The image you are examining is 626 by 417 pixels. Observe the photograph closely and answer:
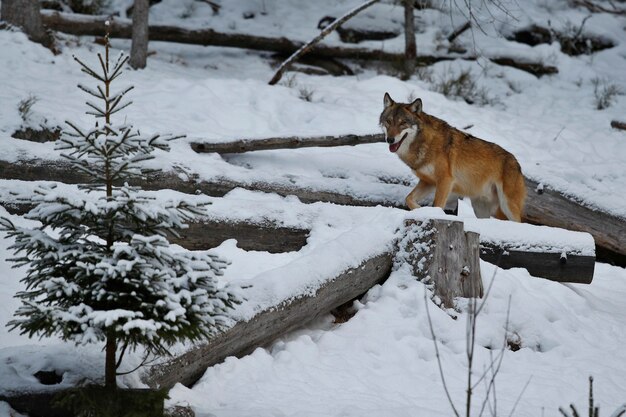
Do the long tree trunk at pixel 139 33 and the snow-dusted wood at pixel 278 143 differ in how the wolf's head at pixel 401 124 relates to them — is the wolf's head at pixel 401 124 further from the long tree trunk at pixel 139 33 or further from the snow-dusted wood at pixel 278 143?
the long tree trunk at pixel 139 33

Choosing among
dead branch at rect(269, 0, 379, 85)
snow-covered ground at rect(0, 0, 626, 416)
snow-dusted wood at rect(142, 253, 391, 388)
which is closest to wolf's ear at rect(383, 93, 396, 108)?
snow-covered ground at rect(0, 0, 626, 416)

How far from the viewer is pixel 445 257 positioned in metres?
5.55

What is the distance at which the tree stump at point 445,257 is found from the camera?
5.55 meters

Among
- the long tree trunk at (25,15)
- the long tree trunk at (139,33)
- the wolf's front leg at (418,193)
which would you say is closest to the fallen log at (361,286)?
the wolf's front leg at (418,193)

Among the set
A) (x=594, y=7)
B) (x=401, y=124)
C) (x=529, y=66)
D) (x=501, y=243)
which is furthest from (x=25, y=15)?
(x=594, y=7)

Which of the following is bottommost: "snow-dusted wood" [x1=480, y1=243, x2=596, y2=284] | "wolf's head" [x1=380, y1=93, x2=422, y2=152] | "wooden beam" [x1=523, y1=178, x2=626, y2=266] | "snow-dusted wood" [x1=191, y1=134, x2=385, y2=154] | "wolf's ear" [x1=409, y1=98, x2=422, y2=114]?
"wooden beam" [x1=523, y1=178, x2=626, y2=266]

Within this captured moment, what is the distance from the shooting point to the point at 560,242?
6.17 metres

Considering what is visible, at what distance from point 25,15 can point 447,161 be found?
746 cm

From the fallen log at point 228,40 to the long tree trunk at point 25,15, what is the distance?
786 millimetres

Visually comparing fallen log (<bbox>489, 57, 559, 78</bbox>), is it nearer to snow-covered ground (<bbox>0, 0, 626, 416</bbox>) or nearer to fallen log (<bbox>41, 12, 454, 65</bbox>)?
snow-covered ground (<bbox>0, 0, 626, 416</bbox>)

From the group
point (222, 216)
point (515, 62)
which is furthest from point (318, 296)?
point (515, 62)

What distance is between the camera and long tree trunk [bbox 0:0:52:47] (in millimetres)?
11562

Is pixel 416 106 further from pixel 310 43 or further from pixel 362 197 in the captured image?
pixel 310 43

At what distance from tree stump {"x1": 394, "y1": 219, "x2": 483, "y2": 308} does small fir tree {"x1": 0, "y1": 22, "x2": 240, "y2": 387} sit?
2.65 m
